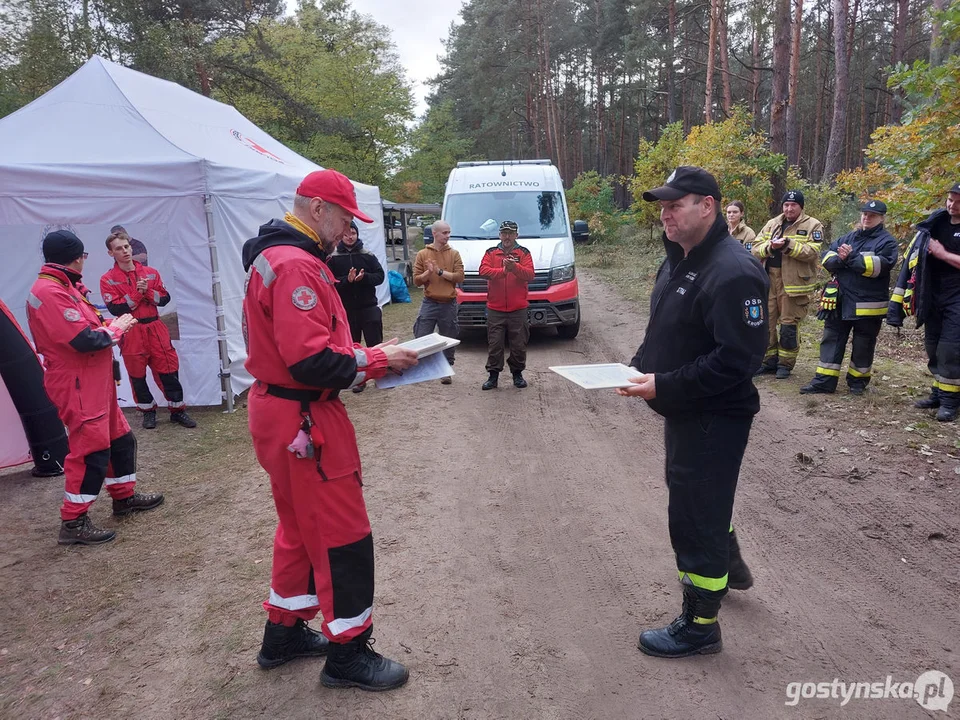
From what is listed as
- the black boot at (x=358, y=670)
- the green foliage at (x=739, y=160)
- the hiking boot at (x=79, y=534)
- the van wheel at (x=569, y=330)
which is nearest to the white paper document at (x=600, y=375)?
the black boot at (x=358, y=670)

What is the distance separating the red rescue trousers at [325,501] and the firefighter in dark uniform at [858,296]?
5.81 m

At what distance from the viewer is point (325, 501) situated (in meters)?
2.49

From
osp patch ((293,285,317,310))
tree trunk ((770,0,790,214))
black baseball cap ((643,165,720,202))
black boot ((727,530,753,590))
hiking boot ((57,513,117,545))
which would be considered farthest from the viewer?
tree trunk ((770,0,790,214))

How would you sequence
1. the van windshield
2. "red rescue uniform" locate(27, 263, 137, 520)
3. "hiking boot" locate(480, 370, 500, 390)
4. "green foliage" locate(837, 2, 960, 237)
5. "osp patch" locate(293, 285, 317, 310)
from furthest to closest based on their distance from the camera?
the van windshield
"hiking boot" locate(480, 370, 500, 390)
"green foliage" locate(837, 2, 960, 237)
"red rescue uniform" locate(27, 263, 137, 520)
"osp patch" locate(293, 285, 317, 310)

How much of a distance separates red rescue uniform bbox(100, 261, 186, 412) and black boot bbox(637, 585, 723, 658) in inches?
219

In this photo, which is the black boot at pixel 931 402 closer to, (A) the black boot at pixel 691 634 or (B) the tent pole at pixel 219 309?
(A) the black boot at pixel 691 634

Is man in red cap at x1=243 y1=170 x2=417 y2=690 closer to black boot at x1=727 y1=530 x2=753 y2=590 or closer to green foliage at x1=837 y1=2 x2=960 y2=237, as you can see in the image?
black boot at x1=727 y1=530 x2=753 y2=590

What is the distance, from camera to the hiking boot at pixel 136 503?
15.1 ft

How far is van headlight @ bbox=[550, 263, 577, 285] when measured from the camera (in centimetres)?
903

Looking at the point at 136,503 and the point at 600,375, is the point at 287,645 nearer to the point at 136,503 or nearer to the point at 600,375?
the point at 600,375

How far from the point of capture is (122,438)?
446 cm

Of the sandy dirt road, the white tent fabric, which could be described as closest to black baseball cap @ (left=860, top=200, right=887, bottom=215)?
the sandy dirt road

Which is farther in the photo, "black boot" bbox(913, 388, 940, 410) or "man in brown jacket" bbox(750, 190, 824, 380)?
"man in brown jacket" bbox(750, 190, 824, 380)

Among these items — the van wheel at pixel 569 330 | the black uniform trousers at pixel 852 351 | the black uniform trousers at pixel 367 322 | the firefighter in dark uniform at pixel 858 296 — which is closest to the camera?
the firefighter in dark uniform at pixel 858 296
